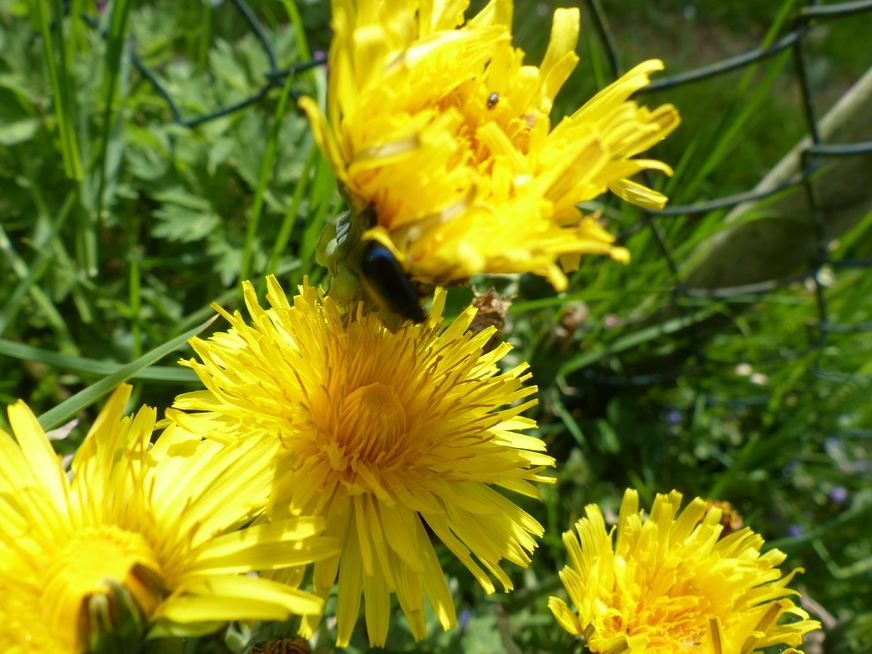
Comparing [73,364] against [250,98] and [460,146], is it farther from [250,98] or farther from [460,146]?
[250,98]

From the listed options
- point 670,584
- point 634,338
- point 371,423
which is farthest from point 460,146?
point 634,338

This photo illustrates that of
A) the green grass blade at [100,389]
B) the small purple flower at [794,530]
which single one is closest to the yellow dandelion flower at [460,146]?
the green grass blade at [100,389]

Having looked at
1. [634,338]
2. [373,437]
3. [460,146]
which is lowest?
[634,338]

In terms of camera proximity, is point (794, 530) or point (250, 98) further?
point (794, 530)

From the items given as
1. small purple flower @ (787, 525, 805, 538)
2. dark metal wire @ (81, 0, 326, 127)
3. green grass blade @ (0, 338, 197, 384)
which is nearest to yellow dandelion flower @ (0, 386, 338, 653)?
green grass blade @ (0, 338, 197, 384)

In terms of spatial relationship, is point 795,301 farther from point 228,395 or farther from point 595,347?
point 228,395
